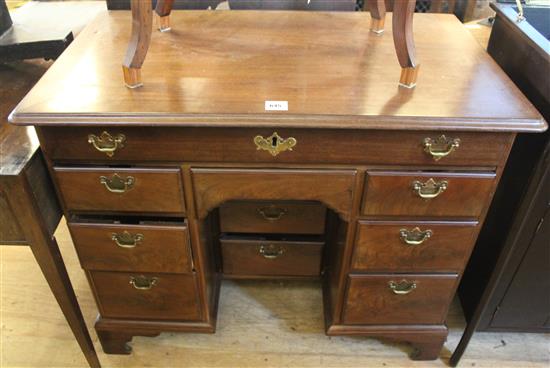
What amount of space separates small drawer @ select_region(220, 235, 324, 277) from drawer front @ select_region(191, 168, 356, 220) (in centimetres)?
40

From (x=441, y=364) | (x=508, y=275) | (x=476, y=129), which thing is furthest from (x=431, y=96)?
(x=441, y=364)

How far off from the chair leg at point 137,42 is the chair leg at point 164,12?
206 millimetres

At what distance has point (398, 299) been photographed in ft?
4.00

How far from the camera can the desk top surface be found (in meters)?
0.89

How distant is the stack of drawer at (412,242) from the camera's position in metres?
0.98

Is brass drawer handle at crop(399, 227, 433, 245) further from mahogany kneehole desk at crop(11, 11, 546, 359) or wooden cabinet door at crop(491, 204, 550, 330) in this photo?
wooden cabinet door at crop(491, 204, 550, 330)

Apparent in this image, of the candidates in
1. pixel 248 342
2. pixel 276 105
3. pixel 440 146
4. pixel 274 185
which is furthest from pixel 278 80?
pixel 248 342

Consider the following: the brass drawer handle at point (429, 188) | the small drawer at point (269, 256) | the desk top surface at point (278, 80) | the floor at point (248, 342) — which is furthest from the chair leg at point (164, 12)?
the floor at point (248, 342)

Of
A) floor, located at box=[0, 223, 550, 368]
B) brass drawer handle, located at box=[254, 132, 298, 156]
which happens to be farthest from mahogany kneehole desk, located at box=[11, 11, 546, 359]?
floor, located at box=[0, 223, 550, 368]

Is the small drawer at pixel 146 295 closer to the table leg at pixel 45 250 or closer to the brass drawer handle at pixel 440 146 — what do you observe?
the table leg at pixel 45 250

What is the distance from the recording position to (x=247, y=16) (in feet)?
4.24

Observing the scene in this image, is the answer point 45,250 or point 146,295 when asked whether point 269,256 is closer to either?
point 146,295

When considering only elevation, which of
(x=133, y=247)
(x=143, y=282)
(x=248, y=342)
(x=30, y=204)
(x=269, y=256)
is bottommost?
(x=248, y=342)

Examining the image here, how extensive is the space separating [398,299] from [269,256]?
16.0 inches
